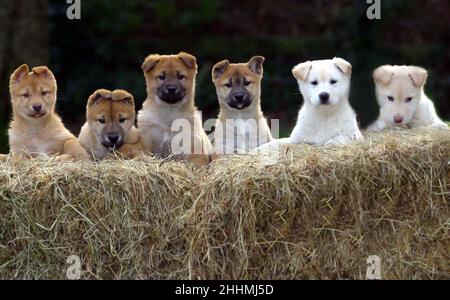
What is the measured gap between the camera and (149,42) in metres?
13.1

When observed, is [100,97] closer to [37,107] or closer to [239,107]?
[37,107]

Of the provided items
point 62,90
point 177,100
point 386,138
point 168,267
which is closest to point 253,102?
point 177,100

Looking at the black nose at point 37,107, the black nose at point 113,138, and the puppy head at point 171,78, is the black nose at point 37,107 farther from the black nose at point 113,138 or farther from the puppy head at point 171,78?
the puppy head at point 171,78

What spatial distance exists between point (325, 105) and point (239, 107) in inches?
26.2

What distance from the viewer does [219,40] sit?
13039mm

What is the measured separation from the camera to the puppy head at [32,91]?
6523 mm

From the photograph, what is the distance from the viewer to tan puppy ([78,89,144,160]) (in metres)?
6.47

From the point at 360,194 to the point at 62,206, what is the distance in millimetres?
1706

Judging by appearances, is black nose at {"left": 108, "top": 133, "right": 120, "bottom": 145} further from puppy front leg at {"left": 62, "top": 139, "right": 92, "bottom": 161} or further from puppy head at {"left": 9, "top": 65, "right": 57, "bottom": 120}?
puppy head at {"left": 9, "top": 65, "right": 57, "bottom": 120}

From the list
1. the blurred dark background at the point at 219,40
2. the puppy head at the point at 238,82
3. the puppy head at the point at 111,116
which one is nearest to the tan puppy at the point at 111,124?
the puppy head at the point at 111,116

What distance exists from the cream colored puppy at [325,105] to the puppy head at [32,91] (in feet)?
5.50

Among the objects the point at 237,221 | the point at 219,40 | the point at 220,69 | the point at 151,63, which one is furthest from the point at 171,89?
the point at 219,40

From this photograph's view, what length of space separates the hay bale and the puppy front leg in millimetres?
549

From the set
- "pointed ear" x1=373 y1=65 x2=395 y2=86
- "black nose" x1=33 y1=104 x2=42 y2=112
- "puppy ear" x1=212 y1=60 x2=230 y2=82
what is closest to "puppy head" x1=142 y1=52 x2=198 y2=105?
"puppy ear" x1=212 y1=60 x2=230 y2=82
